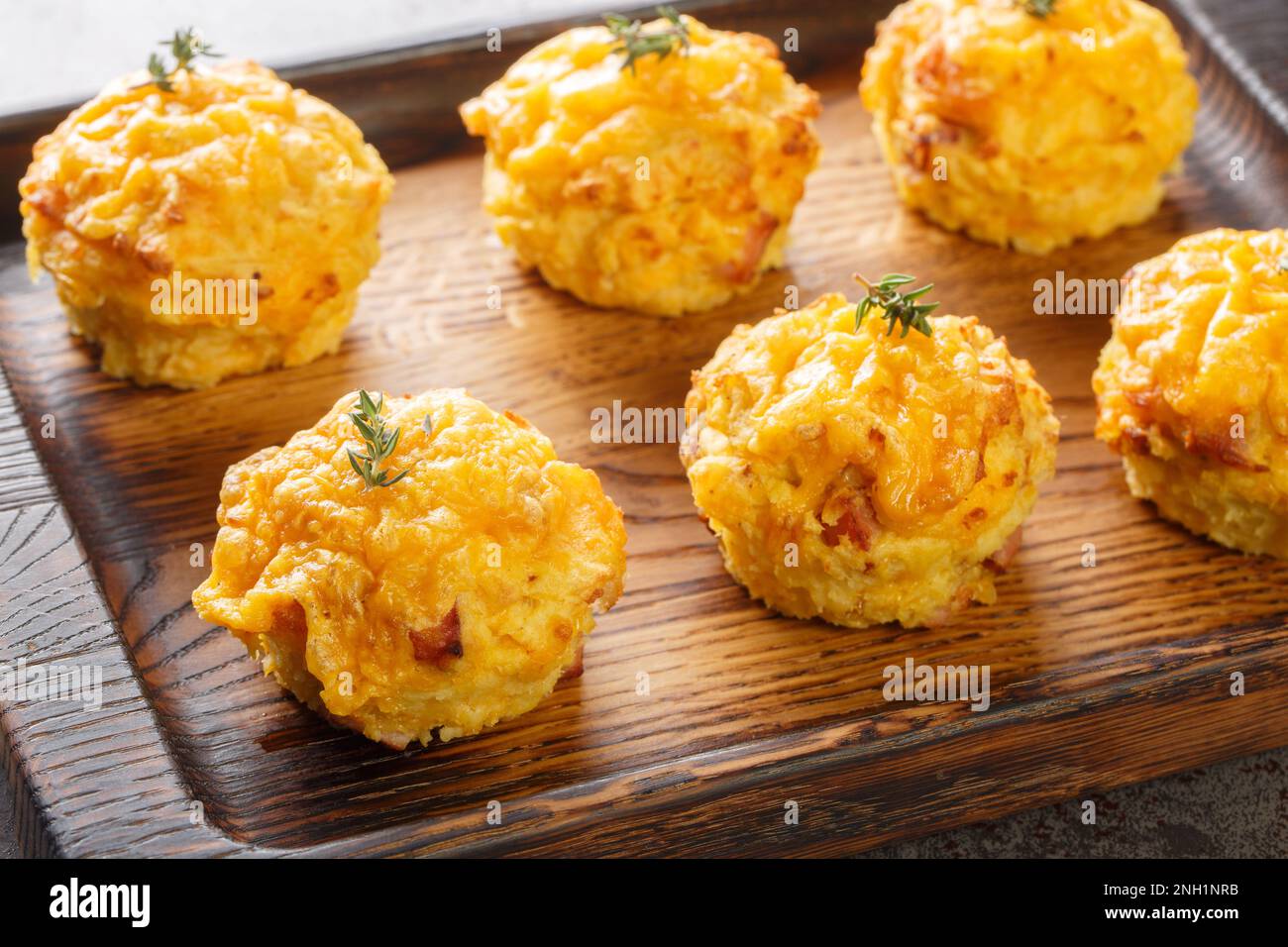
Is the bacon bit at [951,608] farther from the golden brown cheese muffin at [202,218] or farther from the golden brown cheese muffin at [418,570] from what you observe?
the golden brown cheese muffin at [202,218]

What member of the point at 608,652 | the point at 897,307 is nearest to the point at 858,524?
the point at 897,307

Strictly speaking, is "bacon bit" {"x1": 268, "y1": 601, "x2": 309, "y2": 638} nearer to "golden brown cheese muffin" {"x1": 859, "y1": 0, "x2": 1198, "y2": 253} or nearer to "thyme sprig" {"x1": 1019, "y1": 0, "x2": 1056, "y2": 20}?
"golden brown cheese muffin" {"x1": 859, "y1": 0, "x2": 1198, "y2": 253}

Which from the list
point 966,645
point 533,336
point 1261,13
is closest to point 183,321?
point 533,336

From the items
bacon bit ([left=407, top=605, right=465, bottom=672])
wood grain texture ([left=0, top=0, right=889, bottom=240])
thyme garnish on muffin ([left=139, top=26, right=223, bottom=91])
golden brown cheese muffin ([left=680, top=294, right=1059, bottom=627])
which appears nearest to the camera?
bacon bit ([left=407, top=605, right=465, bottom=672])

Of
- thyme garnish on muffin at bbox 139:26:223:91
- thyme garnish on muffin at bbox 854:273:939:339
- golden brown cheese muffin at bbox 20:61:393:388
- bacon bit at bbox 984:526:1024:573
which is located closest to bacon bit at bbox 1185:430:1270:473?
bacon bit at bbox 984:526:1024:573

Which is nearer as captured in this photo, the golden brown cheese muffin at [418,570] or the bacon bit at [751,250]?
the golden brown cheese muffin at [418,570]

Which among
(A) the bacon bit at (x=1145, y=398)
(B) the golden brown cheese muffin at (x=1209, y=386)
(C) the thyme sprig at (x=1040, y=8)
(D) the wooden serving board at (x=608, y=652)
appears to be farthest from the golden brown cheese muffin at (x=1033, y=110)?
(A) the bacon bit at (x=1145, y=398)
